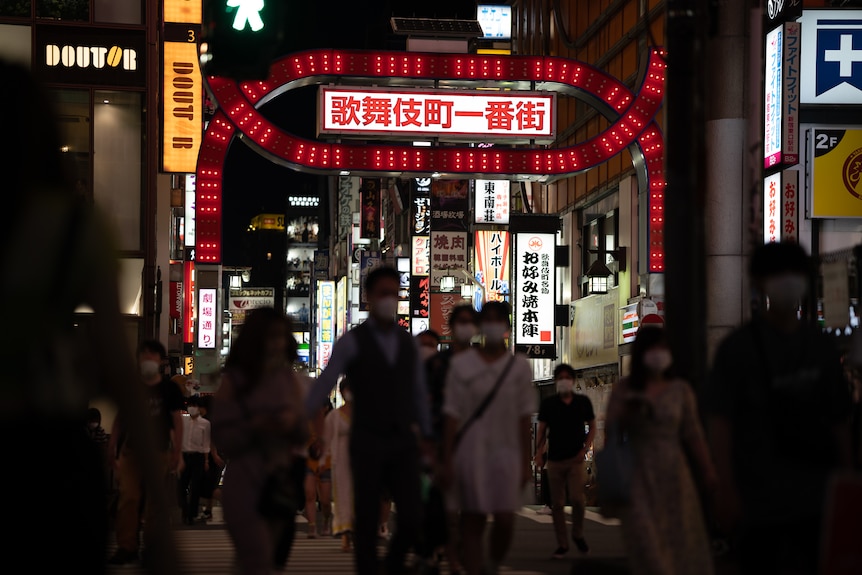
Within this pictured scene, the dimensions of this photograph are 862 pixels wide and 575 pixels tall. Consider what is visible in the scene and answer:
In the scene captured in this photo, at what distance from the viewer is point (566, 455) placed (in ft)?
46.1

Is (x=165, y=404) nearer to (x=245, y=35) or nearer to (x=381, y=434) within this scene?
(x=381, y=434)

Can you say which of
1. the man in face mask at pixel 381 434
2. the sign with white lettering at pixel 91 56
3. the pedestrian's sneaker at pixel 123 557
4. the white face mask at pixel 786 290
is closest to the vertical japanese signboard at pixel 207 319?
the sign with white lettering at pixel 91 56

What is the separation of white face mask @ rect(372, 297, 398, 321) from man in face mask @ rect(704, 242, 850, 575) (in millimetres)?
3119

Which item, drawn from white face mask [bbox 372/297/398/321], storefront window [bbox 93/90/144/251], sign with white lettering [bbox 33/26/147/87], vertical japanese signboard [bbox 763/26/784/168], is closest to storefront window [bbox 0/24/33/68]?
sign with white lettering [bbox 33/26/147/87]

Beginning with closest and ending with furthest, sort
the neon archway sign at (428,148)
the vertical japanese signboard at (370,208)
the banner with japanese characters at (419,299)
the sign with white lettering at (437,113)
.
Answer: the neon archway sign at (428,148)
the sign with white lettering at (437,113)
the banner with japanese characters at (419,299)
the vertical japanese signboard at (370,208)

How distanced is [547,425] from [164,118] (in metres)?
12.3

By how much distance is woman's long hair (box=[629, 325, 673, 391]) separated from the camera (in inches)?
302

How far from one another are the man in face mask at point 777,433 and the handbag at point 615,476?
177 centimetres

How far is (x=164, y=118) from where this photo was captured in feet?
79.2

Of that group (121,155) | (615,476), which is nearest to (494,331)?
(615,476)

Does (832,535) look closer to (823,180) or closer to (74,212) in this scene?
(74,212)

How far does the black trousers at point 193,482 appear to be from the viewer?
2042 centimetres

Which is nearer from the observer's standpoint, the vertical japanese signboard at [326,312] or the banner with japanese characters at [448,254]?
the banner with japanese characters at [448,254]

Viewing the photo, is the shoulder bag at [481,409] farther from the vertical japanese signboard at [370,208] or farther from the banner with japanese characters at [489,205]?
the vertical japanese signboard at [370,208]
